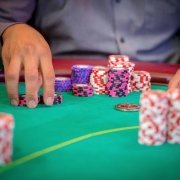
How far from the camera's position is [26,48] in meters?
1.99

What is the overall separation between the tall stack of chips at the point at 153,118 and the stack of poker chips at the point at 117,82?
0.76m

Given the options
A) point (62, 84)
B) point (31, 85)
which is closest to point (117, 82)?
point (62, 84)

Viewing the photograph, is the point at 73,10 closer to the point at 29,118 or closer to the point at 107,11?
the point at 107,11

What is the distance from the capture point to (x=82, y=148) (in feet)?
4.36

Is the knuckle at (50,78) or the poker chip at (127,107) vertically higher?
the knuckle at (50,78)

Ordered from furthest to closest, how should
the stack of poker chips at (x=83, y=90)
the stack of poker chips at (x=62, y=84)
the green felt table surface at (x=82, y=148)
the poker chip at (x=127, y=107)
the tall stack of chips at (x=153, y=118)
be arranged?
the stack of poker chips at (x=62, y=84)
the stack of poker chips at (x=83, y=90)
the poker chip at (x=127, y=107)
the tall stack of chips at (x=153, y=118)
the green felt table surface at (x=82, y=148)

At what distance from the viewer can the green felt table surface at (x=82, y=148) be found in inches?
45.1

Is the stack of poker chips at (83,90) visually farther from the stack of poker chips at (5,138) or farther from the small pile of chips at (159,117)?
the stack of poker chips at (5,138)

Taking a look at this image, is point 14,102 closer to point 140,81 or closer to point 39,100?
point 39,100

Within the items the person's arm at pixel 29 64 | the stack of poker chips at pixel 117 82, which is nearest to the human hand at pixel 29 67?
the person's arm at pixel 29 64

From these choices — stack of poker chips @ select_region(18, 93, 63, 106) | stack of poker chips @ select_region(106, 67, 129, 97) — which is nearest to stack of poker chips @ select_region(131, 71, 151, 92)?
stack of poker chips @ select_region(106, 67, 129, 97)

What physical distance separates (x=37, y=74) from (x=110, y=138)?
1.85 ft

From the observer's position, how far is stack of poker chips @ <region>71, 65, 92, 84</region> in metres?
2.31

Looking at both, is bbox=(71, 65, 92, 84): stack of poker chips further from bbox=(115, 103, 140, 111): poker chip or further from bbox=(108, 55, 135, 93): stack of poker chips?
bbox=(115, 103, 140, 111): poker chip
